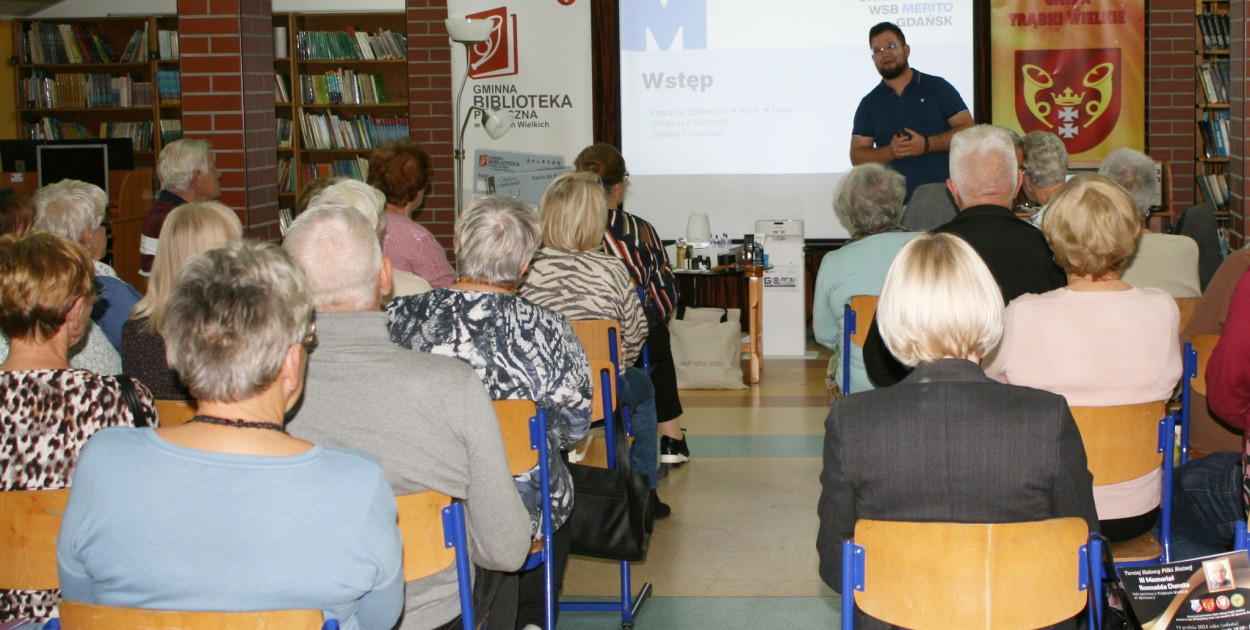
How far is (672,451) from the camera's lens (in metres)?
4.97

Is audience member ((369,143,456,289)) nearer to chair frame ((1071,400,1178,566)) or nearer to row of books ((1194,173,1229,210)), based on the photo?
chair frame ((1071,400,1178,566))

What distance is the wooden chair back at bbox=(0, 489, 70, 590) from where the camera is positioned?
6.48 ft

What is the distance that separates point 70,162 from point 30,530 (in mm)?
5174

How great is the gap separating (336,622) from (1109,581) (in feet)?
5.18

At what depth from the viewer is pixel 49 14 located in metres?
9.21

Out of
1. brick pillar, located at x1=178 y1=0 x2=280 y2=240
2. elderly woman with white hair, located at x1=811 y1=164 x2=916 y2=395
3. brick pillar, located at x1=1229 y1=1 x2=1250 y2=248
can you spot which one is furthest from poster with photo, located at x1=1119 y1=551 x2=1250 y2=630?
brick pillar, located at x1=178 y1=0 x2=280 y2=240

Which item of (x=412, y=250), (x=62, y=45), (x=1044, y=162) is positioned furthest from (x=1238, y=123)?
(x=62, y=45)

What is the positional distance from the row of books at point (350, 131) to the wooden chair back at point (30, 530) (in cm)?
729

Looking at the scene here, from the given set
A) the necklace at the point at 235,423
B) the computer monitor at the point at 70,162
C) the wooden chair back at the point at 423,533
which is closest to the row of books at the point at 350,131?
the computer monitor at the point at 70,162

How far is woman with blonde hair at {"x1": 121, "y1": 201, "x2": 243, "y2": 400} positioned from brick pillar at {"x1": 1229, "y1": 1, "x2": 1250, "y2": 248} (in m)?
3.91

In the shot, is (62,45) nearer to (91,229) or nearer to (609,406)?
(91,229)

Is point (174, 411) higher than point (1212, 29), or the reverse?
point (1212, 29)

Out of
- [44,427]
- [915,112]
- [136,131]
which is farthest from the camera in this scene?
[136,131]

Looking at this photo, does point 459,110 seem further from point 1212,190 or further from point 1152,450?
point 1152,450
